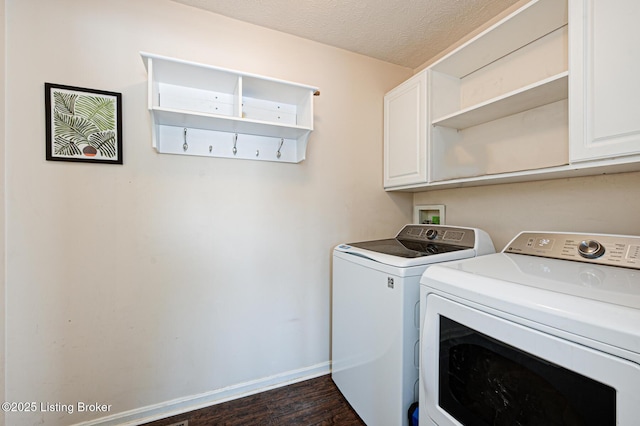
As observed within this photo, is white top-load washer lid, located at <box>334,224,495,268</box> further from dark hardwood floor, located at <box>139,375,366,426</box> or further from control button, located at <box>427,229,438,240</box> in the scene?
dark hardwood floor, located at <box>139,375,366,426</box>

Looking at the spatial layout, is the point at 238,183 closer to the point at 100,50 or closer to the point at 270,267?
the point at 270,267

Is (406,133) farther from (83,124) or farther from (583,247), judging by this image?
(83,124)

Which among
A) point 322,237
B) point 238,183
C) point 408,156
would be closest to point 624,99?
point 408,156

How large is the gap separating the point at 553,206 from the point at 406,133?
94 centimetres

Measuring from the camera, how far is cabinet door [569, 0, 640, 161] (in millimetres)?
869

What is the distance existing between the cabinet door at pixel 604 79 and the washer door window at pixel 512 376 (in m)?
0.74

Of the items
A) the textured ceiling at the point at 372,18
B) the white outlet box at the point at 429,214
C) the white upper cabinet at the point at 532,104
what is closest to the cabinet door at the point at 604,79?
the white upper cabinet at the point at 532,104

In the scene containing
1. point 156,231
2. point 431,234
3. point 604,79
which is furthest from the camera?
point 431,234

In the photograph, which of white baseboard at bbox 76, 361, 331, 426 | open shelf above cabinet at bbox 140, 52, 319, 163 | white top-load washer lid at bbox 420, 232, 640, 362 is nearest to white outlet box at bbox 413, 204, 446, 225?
white top-load washer lid at bbox 420, 232, 640, 362

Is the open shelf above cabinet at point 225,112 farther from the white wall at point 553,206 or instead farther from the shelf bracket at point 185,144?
the white wall at point 553,206

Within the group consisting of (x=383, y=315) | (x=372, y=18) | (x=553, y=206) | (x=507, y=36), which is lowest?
(x=383, y=315)

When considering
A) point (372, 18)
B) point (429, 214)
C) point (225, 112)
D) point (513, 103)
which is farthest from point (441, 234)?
point (225, 112)

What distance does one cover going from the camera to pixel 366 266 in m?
1.42

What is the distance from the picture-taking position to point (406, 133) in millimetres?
1845
